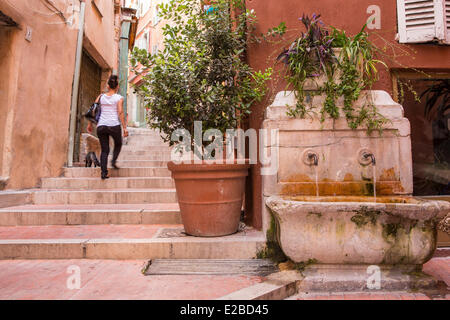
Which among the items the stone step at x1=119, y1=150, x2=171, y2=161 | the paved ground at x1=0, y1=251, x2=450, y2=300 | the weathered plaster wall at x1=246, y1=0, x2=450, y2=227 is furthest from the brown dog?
the weathered plaster wall at x1=246, y1=0, x2=450, y2=227

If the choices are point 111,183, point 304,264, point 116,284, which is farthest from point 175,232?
point 111,183

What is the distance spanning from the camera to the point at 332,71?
3039 mm

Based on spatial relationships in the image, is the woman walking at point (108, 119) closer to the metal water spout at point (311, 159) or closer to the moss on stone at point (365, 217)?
the metal water spout at point (311, 159)

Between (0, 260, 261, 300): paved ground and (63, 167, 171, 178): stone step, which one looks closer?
(0, 260, 261, 300): paved ground

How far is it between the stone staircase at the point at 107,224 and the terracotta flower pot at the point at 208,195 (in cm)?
15

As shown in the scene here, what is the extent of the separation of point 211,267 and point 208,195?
660mm

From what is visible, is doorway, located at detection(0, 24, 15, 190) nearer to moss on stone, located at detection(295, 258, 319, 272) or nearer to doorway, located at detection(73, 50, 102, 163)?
doorway, located at detection(73, 50, 102, 163)

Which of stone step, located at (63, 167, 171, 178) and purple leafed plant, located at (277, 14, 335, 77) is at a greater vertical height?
purple leafed plant, located at (277, 14, 335, 77)

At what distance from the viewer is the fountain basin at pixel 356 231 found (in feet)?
7.58

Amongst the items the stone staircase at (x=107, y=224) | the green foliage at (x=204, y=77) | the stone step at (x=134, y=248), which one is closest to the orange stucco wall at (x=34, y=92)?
the stone staircase at (x=107, y=224)

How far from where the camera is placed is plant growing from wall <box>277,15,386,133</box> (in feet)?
9.62

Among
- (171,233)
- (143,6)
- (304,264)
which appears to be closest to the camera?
(304,264)

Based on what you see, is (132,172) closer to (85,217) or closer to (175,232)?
(85,217)
